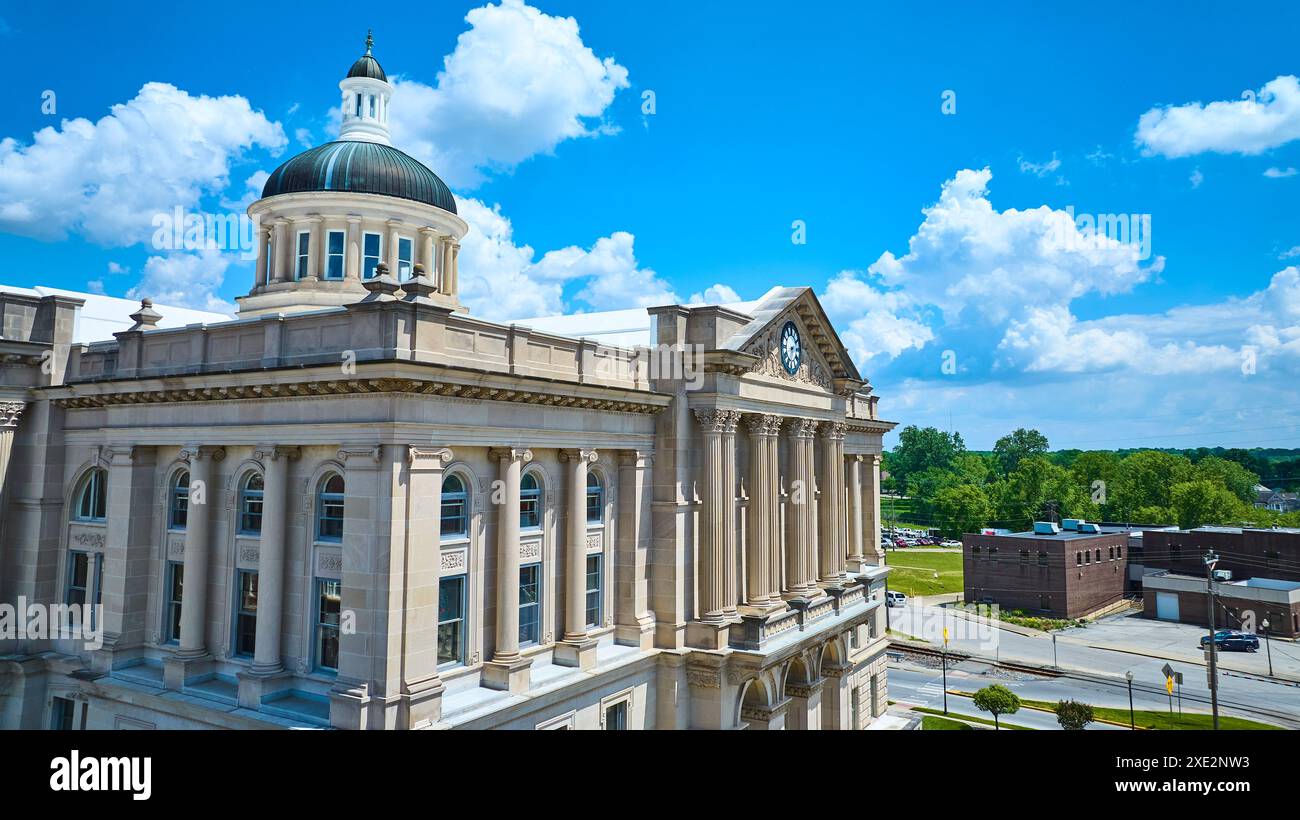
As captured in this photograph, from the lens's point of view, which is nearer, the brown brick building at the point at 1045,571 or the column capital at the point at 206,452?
the column capital at the point at 206,452

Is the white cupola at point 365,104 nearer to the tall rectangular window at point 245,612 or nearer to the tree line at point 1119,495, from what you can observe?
the tall rectangular window at point 245,612

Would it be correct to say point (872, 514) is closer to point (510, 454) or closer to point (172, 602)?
point (510, 454)

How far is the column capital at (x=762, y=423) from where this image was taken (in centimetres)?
3069

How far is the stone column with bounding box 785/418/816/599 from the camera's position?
3378cm

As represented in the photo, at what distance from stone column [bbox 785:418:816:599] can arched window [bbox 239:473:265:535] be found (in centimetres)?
2052

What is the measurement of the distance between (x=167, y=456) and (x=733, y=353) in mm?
18404

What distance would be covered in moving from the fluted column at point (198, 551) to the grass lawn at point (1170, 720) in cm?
4662

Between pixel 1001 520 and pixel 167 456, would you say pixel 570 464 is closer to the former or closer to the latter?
pixel 167 456

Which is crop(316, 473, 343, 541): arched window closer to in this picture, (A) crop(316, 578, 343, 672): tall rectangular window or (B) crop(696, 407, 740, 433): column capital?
(A) crop(316, 578, 343, 672): tall rectangular window

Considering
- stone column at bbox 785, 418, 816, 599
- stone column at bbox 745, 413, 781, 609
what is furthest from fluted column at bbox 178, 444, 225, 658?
stone column at bbox 785, 418, 816, 599

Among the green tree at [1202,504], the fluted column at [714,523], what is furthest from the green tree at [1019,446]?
the fluted column at [714,523]

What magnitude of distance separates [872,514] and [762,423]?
19.4 m

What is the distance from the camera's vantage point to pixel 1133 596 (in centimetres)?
9238
